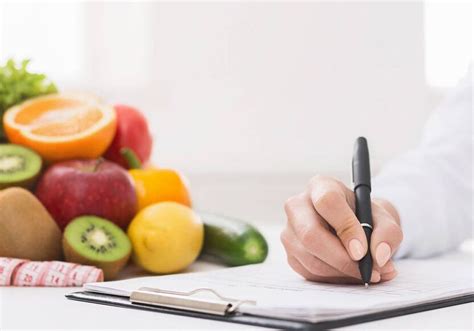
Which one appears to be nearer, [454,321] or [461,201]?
[454,321]

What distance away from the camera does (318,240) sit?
706mm

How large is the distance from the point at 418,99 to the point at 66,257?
1.36m

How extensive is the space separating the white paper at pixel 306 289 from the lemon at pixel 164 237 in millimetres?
101

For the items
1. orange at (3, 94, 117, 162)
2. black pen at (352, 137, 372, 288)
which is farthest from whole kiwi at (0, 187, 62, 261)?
black pen at (352, 137, 372, 288)

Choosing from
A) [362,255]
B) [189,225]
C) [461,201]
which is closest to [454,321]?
[362,255]

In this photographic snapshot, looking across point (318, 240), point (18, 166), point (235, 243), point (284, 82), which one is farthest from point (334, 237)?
point (284, 82)

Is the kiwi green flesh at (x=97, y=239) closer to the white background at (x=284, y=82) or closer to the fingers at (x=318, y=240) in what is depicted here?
the fingers at (x=318, y=240)

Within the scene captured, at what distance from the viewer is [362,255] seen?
670 millimetres

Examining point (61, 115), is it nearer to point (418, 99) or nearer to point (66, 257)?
point (66, 257)

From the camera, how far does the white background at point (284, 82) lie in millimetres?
2006

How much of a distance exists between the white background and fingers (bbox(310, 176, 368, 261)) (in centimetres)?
128

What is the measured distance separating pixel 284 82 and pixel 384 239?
1.36 m

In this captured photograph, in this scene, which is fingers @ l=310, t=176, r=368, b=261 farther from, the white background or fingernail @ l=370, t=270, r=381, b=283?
the white background

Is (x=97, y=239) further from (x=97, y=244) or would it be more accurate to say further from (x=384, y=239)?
(x=384, y=239)
